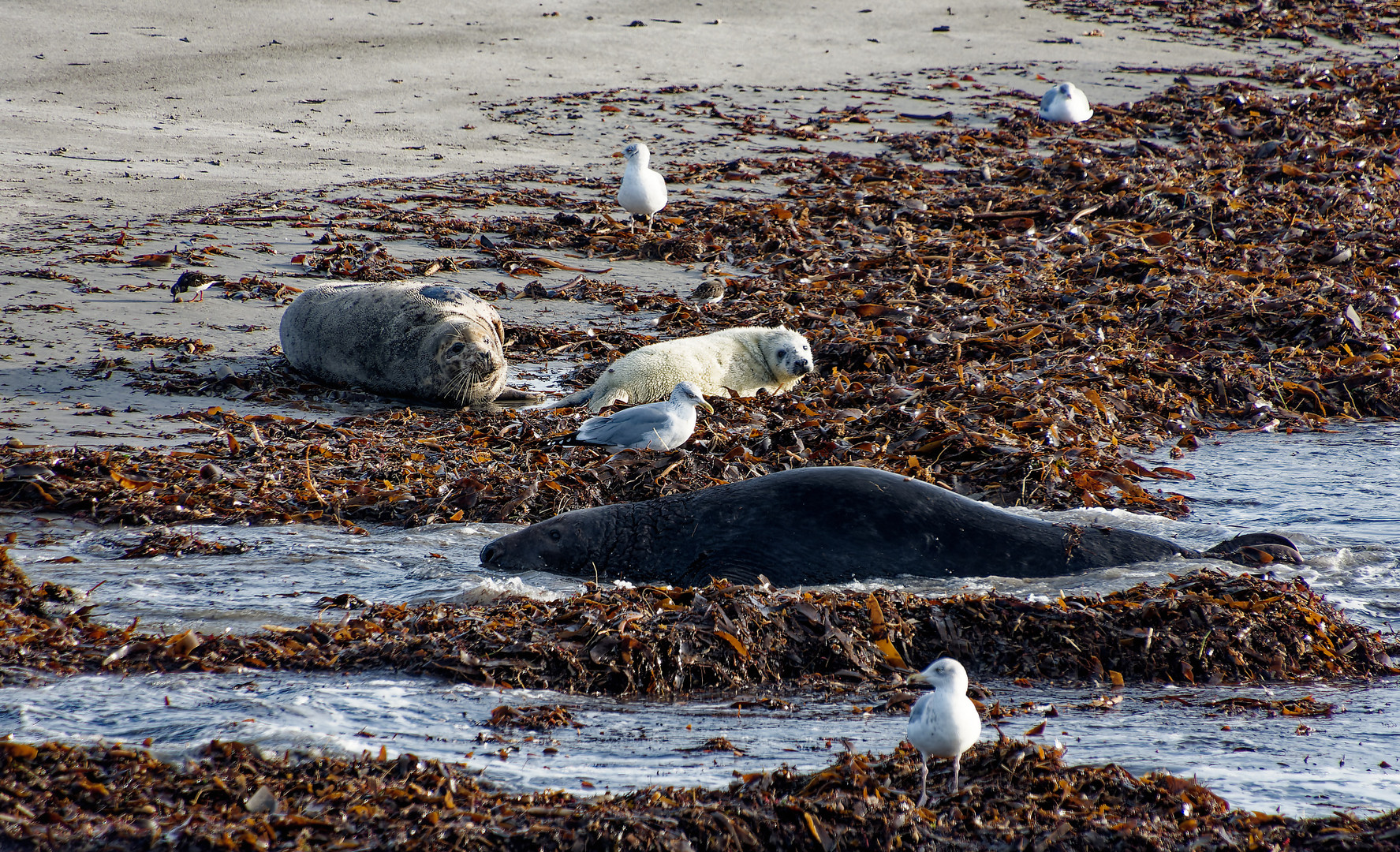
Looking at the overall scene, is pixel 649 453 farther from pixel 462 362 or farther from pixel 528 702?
pixel 528 702

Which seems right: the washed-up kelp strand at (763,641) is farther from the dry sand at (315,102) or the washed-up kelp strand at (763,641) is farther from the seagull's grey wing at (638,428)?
the dry sand at (315,102)

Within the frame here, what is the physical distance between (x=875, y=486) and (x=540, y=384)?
302cm

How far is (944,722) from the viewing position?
8.22ft

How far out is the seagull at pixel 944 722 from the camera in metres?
2.51

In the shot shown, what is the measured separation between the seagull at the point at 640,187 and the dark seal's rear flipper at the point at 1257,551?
5.67 m

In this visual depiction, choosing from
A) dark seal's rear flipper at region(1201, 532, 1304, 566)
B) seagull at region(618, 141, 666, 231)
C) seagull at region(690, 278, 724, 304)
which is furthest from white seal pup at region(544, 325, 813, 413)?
dark seal's rear flipper at region(1201, 532, 1304, 566)

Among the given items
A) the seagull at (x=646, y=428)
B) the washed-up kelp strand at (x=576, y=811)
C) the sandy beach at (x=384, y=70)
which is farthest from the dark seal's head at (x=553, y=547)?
the sandy beach at (x=384, y=70)

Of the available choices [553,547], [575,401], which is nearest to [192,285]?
[575,401]

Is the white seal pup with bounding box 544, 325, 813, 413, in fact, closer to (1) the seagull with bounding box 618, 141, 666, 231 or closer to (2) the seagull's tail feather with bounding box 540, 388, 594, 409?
(2) the seagull's tail feather with bounding box 540, 388, 594, 409

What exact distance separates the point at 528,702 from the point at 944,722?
1175 mm

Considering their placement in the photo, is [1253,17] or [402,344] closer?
[402,344]

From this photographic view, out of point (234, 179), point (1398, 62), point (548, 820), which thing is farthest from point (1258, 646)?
point (1398, 62)

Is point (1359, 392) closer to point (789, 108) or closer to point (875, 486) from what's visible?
point (875, 486)

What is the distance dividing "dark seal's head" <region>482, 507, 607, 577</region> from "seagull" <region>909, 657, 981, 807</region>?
203 centimetres
